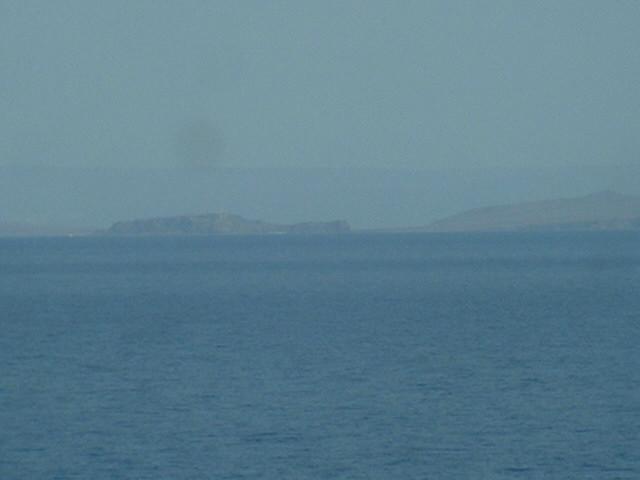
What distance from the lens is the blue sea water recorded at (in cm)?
2467

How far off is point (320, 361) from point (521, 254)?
105m

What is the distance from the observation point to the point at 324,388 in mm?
32656

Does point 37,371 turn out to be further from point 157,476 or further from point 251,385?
point 157,476

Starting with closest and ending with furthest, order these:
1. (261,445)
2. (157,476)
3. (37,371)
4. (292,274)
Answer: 1. (157,476)
2. (261,445)
3. (37,371)
4. (292,274)

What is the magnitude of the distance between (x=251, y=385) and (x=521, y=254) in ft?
363

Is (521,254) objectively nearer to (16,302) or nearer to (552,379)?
(16,302)

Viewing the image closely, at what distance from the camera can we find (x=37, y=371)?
1449 inches

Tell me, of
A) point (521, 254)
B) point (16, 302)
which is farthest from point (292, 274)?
point (521, 254)

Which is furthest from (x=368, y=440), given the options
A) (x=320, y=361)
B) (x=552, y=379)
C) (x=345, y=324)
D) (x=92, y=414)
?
(x=345, y=324)

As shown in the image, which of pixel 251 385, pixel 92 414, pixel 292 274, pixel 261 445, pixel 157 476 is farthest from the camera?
pixel 292 274

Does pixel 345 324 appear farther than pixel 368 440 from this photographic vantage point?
Yes

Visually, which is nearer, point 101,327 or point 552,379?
point 552,379

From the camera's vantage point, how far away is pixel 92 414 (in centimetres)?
2906

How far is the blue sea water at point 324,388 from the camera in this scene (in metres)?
24.7
